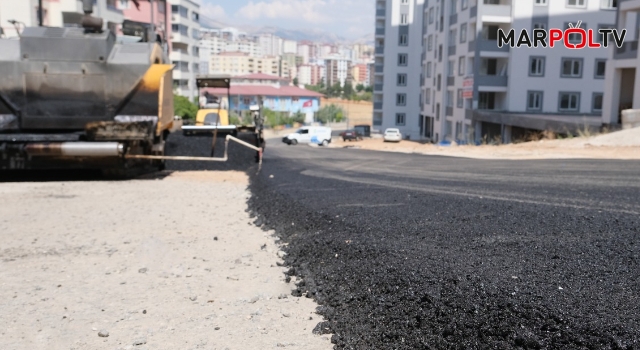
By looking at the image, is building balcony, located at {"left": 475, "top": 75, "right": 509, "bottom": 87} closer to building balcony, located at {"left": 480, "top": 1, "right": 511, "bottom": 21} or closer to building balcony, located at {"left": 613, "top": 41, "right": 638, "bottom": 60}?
building balcony, located at {"left": 480, "top": 1, "right": 511, "bottom": 21}

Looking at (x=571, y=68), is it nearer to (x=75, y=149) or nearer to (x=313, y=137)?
(x=313, y=137)

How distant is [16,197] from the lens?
11.2 m

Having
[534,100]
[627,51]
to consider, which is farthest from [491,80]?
[627,51]

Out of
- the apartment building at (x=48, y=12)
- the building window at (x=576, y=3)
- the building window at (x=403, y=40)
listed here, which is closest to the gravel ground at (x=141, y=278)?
the apartment building at (x=48, y=12)

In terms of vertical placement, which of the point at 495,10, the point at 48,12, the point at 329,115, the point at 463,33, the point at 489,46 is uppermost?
the point at 495,10

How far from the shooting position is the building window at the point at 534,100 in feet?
149

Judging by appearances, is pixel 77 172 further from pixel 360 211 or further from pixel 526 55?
pixel 526 55

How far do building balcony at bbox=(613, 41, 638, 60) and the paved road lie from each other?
20047 mm

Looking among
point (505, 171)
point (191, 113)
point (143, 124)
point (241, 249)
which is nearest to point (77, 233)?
point (241, 249)

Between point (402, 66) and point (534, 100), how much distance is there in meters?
29.4

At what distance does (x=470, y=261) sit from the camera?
566 centimetres

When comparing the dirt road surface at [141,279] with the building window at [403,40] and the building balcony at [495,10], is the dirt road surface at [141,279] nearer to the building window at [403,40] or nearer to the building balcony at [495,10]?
the building balcony at [495,10]

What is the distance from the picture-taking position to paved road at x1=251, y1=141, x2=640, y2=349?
420cm

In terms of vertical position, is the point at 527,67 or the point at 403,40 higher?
the point at 403,40
